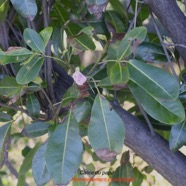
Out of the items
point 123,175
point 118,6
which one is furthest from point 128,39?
point 123,175

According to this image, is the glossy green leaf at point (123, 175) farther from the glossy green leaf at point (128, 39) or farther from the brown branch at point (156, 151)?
the glossy green leaf at point (128, 39)

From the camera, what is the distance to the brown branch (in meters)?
0.82

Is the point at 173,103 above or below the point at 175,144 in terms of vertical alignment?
above

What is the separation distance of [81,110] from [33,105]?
16 cm

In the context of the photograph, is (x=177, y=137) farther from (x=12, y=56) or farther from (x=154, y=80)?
(x=12, y=56)

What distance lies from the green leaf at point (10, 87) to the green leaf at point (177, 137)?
1.01ft

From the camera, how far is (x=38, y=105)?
2.82ft

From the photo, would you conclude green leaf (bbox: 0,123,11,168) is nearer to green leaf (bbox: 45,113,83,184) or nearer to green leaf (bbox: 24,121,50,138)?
green leaf (bbox: 24,121,50,138)

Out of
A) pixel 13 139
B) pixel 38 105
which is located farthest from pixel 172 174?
pixel 13 139

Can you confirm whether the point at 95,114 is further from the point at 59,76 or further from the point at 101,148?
the point at 59,76

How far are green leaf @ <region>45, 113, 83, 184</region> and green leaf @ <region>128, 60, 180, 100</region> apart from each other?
0.14m

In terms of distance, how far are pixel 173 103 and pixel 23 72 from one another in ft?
0.86

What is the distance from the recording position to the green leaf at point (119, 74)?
2.14 feet

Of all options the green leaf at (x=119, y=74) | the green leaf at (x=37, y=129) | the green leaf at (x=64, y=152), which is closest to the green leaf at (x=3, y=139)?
the green leaf at (x=37, y=129)
